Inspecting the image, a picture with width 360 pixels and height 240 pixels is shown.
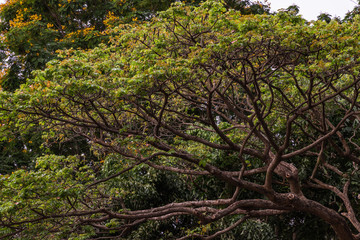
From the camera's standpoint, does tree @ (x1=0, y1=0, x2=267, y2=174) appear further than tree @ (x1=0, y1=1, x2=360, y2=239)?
Yes

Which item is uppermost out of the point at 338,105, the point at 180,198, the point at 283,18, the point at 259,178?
the point at 283,18

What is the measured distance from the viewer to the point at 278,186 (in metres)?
9.89

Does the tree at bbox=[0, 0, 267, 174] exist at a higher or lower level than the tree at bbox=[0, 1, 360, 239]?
higher

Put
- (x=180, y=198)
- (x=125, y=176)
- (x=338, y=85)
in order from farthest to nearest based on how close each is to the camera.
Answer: (x=180, y=198)
(x=125, y=176)
(x=338, y=85)

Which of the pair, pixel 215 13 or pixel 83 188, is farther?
A: pixel 83 188

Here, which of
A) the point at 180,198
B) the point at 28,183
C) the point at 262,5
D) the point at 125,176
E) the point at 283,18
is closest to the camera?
the point at 283,18

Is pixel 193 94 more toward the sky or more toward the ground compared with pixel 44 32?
more toward the ground

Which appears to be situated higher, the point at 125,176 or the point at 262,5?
the point at 262,5

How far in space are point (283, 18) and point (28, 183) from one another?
441 centimetres

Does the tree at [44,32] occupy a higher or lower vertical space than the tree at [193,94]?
higher

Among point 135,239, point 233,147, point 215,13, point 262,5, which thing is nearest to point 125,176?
point 135,239

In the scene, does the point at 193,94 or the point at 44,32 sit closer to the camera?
the point at 193,94

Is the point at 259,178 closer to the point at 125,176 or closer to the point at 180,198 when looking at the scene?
the point at 180,198

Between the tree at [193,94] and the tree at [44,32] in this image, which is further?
the tree at [44,32]
